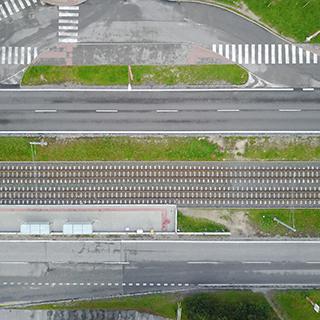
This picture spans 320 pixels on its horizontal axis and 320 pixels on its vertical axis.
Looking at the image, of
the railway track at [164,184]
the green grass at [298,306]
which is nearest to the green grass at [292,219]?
the railway track at [164,184]

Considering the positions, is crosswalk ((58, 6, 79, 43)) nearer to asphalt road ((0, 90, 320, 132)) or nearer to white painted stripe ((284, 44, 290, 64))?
asphalt road ((0, 90, 320, 132))

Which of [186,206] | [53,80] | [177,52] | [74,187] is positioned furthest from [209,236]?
[53,80]

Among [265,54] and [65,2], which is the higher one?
[65,2]

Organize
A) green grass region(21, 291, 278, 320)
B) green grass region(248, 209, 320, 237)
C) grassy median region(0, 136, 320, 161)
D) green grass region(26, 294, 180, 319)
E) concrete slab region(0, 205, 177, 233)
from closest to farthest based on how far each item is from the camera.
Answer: green grass region(21, 291, 278, 320) < green grass region(248, 209, 320, 237) < grassy median region(0, 136, 320, 161) < green grass region(26, 294, 180, 319) < concrete slab region(0, 205, 177, 233)

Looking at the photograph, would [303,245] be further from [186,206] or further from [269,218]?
[186,206]

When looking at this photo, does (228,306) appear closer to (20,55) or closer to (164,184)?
(164,184)

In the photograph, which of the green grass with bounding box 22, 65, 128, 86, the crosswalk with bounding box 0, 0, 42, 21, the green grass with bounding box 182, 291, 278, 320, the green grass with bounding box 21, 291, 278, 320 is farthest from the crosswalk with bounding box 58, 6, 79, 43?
the green grass with bounding box 182, 291, 278, 320

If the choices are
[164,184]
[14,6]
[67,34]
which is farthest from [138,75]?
[14,6]
